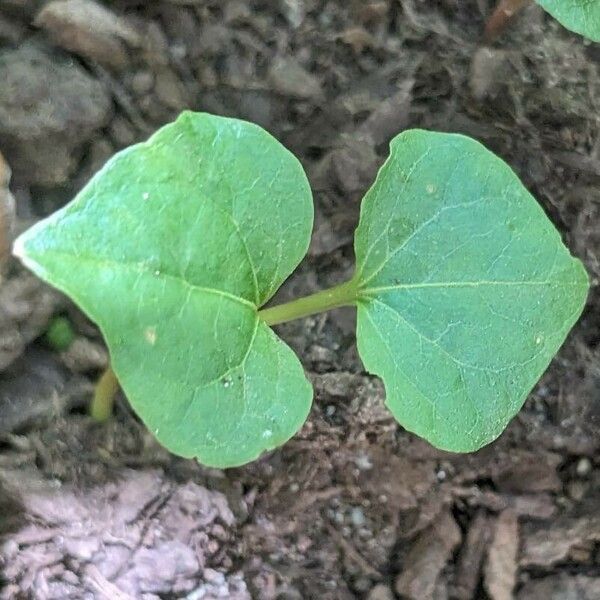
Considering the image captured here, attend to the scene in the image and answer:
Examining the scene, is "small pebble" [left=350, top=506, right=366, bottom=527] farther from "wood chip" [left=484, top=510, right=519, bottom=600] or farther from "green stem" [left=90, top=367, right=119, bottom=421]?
"green stem" [left=90, top=367, right=119, bottom=421]

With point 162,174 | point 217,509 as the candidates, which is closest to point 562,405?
point 217,509

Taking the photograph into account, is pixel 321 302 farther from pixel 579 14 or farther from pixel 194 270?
pixel 579 14

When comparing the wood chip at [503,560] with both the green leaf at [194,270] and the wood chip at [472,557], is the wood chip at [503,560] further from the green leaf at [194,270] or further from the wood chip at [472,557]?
the green leaf at [194,270]

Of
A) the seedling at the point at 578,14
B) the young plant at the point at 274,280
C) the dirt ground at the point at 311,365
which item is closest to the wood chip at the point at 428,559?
the dirt ground at the point at 311,365

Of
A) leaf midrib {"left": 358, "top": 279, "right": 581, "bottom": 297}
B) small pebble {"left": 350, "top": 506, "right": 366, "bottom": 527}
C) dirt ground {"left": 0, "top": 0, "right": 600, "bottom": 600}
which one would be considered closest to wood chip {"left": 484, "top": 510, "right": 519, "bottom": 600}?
dirt ground {"left": 0, "top": 0, "right": 600, "bottom": 600}

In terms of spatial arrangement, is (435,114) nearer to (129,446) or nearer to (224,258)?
(224,258)

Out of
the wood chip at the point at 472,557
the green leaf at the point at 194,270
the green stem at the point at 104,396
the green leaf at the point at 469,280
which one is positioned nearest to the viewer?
the green leaf at the point at 194,270

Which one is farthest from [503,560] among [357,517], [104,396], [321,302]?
[104,396]

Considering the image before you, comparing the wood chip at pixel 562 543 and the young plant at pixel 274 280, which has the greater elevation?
the young plant at pixel 274 280
